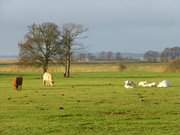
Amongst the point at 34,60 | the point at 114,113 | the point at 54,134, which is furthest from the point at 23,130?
the point at 34,60

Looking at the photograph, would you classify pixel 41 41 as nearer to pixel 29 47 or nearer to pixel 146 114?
pixel 29 47

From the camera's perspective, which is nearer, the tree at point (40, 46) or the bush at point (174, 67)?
the tree at point (40, 46)

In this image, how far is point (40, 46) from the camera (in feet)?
314

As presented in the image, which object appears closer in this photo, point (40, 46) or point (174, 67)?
point (40, 46)

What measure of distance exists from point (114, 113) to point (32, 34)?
3024 inches

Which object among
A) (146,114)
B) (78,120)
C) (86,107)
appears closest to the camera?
(78,120)

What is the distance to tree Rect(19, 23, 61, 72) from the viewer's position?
94188 mm

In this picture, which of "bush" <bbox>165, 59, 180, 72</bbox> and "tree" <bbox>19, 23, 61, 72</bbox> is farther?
"bush" <bbox>165, 59, 180, 72</bbox>

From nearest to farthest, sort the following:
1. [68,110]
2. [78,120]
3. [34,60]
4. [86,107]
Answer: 1. [78,120]
2. [68,110]
3. [86,107]
4. [34,60]

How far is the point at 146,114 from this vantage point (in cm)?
2141

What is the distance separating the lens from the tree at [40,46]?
94188mm

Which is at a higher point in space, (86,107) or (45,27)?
(45,27)

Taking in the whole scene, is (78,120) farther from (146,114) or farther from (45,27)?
(45,27)

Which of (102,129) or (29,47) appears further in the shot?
(29,47)
